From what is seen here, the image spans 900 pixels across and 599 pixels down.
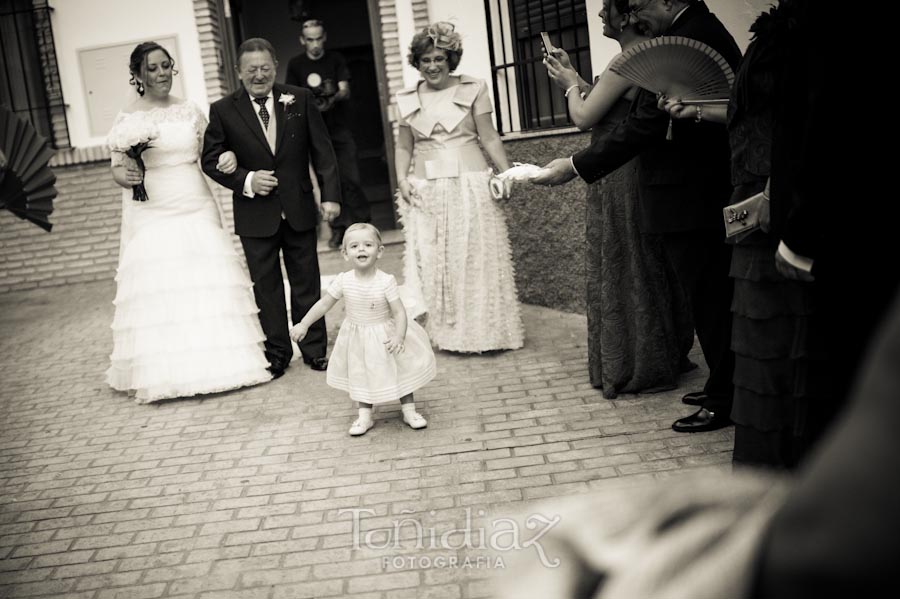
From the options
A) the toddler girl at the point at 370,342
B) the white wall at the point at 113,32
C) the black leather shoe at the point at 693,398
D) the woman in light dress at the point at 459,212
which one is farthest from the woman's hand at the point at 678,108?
the white wall at the point at 113,32

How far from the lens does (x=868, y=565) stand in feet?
1.83

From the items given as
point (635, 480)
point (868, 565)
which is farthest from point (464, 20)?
point (868, 565)

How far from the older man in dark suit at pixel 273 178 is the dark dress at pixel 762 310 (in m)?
3.63

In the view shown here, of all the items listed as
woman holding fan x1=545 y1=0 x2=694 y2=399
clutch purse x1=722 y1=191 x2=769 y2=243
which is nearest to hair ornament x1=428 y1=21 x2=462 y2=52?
woman holding fan x1=545 y1=0 x2=694 y2=399

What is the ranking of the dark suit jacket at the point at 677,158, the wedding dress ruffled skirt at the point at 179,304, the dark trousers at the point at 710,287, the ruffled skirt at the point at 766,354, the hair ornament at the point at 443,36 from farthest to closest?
the hair ornament at the point at 443,36
the wedding dress ruffled skirt at the point at 179,304
the dark trousers at the point at 710,287
the dark suit jacket at the point at 677,158
the ruffled skirt at the point at 766,354

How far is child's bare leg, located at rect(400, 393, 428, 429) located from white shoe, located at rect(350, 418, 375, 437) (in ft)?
0.68

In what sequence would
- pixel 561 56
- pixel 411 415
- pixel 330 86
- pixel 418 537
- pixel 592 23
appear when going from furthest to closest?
pixel 330 86 < pixel 592 23 < pixel 561 56 < pixel 411 415 < pixel 418 537

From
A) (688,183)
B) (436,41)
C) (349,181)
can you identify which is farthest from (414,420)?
(349,181)

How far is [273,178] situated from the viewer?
6.31 metres

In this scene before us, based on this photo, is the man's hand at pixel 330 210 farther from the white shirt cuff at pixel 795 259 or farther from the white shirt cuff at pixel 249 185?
the white shirt cuff at pixel 795 259

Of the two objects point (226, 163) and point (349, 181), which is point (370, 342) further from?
point (349, 181)

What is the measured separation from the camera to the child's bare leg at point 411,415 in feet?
16.6

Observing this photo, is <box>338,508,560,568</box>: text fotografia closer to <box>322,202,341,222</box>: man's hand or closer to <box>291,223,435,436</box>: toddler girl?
<box>291,223,435,436</box>: toddler girl

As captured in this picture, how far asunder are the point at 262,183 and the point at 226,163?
0.27m
